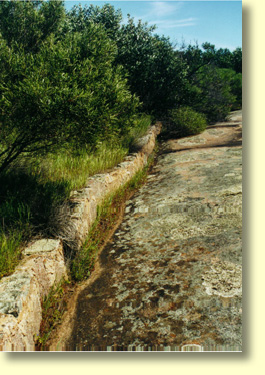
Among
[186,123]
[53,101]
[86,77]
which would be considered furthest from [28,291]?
[186,123]

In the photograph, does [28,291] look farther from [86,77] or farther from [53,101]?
[86,77]

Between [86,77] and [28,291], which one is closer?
[28,291]

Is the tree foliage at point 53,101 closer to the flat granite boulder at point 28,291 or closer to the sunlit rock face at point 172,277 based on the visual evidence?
A: the flat granite boulder at point 28,291

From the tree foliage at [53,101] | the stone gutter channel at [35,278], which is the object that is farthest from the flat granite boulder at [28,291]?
the tree foliage at [53,101]

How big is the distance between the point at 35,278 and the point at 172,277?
5.11 feet

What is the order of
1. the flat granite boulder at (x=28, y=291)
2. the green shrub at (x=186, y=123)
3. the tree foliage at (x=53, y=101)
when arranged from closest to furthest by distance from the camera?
1. the flat granite boulder at (x=28, y=291)
2. the tree foliage at (x=53, y=101)
3. the green shrub at (x=186, y=123)

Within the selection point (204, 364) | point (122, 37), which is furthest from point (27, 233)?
point (122, 37)

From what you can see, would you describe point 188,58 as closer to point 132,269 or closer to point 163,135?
point 163,135

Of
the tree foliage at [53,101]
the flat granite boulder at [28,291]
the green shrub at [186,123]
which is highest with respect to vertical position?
the green shrub at [186,123]

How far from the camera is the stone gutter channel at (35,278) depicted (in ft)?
9.55

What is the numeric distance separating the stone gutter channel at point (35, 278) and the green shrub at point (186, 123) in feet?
23.3

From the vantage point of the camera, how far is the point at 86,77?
15.6 feet

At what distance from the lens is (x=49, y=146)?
5066 mm

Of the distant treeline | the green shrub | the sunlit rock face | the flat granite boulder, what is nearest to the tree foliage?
the distant treeline
